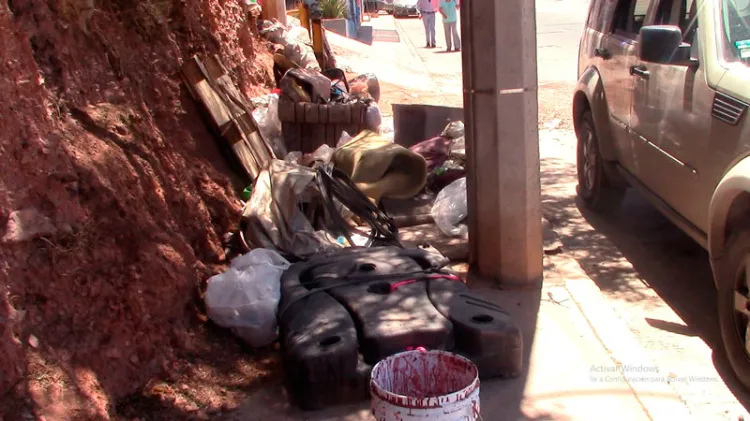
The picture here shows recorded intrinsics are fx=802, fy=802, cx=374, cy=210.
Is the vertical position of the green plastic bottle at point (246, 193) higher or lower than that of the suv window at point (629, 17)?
lower

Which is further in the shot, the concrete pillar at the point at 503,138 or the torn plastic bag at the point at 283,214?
the torn plastic bag at the point at 283,214

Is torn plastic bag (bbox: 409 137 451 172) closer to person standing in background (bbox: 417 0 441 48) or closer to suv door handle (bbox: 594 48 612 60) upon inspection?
suv door handle (bbox: 594 48 612 60)

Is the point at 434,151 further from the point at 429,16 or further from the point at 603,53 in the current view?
the point at 429,16

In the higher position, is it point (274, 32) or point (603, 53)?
point (274, 32)

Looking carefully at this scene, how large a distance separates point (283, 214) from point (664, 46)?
2.52 metres

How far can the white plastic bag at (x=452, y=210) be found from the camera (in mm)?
5570

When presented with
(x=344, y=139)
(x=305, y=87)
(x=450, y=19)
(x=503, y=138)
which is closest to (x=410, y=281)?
(x=503, y=138)

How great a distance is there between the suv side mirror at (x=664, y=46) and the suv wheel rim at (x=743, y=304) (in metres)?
1.37

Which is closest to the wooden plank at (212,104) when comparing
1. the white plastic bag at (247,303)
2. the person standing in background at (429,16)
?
the white plastic bag at (247,303)

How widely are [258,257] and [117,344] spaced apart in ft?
3.42

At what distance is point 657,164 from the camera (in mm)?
5238

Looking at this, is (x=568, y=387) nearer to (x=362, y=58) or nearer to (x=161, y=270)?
(x=161, y=270)

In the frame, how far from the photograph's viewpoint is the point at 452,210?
5672mm

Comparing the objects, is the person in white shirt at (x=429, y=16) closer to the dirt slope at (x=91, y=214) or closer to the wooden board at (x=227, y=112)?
Answer: the wooden board at (x=227, y=112)
